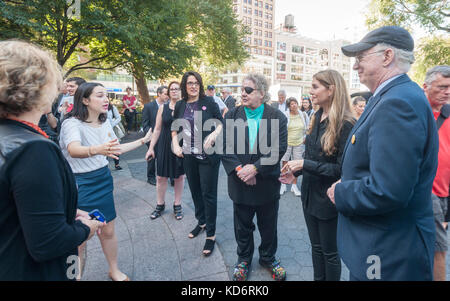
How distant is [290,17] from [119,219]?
4246 inches

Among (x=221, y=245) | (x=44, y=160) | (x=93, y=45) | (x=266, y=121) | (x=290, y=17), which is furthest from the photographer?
(x=290, y=17)

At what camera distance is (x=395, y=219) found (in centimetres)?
129

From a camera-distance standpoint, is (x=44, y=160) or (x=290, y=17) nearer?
(x=44, y=160)

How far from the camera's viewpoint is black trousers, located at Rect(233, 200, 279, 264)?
8.84ft

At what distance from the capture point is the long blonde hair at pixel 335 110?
2031 millimetres

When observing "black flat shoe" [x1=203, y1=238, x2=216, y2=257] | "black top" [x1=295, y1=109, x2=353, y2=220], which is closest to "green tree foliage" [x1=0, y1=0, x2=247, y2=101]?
"black flat shoe" [x1=203, y1=238, x2=216, y2=257]

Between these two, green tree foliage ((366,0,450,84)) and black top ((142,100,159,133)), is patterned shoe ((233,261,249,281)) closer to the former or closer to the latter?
black top ((142,100,159,133))

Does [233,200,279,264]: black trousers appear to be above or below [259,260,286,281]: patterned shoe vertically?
above

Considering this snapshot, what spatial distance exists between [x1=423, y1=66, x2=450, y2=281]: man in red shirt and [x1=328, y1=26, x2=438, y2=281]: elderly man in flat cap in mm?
1023

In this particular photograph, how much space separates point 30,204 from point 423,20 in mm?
18749

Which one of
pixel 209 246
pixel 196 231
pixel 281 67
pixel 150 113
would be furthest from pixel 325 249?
pixel 281 67

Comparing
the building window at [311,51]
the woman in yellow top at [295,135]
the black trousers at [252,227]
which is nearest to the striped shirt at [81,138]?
the black trousers at [252,227]
